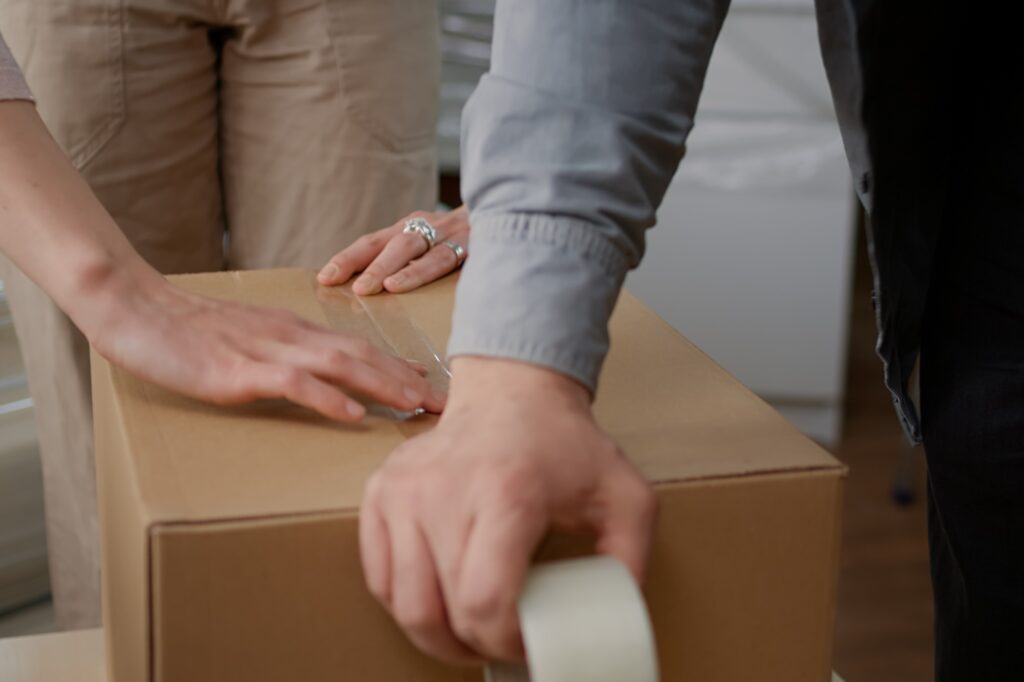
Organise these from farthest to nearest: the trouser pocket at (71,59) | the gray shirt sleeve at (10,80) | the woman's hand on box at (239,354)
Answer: the trouser pocket at (71,59), the gray shirt sleeve at (10,80), the woman's hand on box at (239,354)

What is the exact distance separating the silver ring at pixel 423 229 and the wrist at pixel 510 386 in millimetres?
413

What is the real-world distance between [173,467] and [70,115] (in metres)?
0.59

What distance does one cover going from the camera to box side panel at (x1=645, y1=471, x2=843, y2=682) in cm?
58

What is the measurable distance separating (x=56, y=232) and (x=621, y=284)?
1.25 ft

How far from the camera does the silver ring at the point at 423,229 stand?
3.07ft

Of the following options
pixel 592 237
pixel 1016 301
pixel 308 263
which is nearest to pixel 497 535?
pixel 592 237

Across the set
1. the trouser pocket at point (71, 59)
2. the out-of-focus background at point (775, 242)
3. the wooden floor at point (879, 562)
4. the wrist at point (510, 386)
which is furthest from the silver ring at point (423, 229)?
the out-of-focus background at point (775, 242)

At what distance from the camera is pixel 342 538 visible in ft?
1.78

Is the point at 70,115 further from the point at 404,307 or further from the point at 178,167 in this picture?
the point at 404,307

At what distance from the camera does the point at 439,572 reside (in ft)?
1.54

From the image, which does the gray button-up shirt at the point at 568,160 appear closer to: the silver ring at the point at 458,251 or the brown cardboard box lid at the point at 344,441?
the brown cardboard box lid at the point at 344,441

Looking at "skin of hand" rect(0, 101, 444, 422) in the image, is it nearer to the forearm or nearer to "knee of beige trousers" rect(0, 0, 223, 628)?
the forearm

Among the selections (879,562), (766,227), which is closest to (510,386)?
(879,562)

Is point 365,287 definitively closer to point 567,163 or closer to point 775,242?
point 567,163
